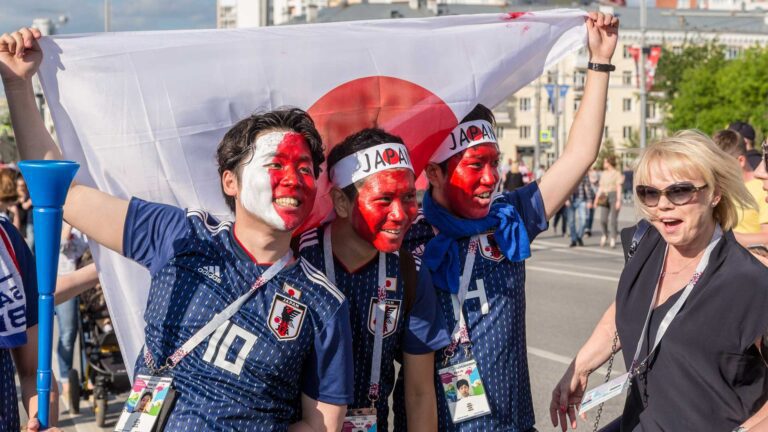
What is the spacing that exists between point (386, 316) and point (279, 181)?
2.02 ft

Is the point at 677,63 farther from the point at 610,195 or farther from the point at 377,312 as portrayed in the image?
the point at 377,312

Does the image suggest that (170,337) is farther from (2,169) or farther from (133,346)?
(2,169)

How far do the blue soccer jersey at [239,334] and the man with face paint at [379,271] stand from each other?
325mm

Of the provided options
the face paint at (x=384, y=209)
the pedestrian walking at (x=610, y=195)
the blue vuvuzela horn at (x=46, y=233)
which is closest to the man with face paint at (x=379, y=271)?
the face paint at (x=384, y=209)

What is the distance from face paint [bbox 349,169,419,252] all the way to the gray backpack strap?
0.88 meters

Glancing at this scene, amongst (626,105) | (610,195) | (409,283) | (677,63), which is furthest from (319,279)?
(626,105)

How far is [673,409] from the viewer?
12.0 ft

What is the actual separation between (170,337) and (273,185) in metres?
0.53

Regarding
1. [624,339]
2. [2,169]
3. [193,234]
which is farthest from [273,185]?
[2,169]

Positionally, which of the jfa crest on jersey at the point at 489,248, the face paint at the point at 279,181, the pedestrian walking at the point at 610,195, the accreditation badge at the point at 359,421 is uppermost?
the face paint at the point at 279,181

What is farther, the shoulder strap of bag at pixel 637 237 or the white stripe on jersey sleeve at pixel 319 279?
the shoulder strap of bag at pixel 637 237

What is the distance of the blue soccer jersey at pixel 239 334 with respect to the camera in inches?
128

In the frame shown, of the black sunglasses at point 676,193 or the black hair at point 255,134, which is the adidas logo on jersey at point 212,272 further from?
the black sunglasses at point 676,193

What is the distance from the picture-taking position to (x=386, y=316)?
147 inches
